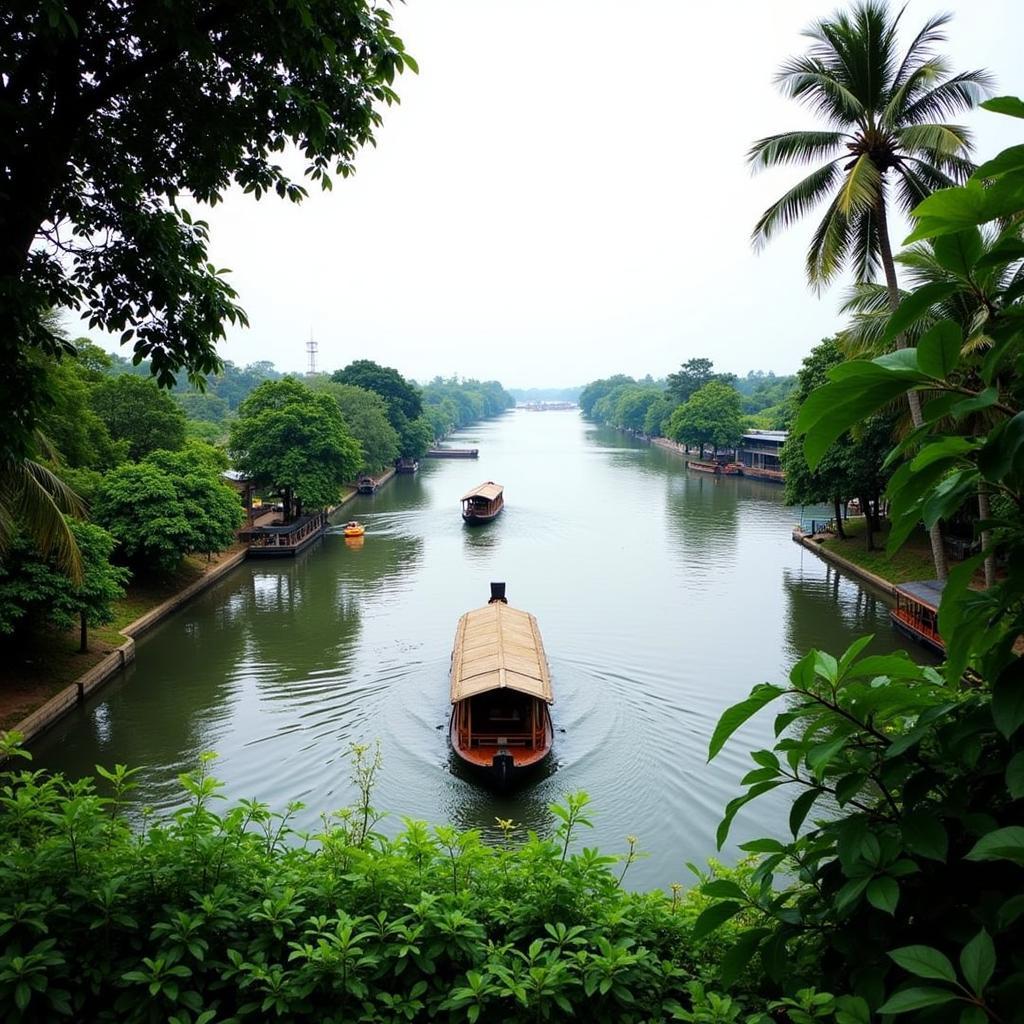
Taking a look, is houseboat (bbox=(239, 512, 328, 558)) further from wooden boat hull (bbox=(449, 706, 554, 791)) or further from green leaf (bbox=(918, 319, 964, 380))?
green leaf (bbox=(918, 319, 964, 380))

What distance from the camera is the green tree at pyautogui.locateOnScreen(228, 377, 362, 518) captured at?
32031 mm

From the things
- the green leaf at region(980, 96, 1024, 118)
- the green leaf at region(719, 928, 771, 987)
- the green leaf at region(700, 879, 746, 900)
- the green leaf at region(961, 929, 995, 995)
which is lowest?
the green leaf at region(719, 928, 771, 987)

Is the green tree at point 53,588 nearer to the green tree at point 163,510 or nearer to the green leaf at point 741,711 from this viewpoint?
the green tree at point 163,510

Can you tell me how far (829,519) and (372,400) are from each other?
28.3 metres

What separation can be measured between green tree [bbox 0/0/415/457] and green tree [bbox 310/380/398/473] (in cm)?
4032

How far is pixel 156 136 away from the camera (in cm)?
548

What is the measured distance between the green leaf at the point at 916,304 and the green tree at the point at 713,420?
57965 millimetres

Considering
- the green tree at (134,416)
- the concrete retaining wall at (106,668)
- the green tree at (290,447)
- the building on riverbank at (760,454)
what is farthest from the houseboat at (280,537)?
the building on riverbank at (760,454)

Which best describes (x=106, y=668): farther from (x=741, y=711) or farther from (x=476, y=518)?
(x=476, y=518)

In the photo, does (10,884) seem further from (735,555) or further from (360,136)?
(735,555)

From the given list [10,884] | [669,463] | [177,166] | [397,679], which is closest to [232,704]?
[397,679]

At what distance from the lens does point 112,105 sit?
5.20 m

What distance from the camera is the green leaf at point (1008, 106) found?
1.38 metres

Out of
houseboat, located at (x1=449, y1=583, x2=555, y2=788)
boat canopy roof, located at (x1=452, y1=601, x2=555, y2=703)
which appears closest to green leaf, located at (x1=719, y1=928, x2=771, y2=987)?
houseboat, located at (x1=449, y1=583, x2=555, y2=788)
